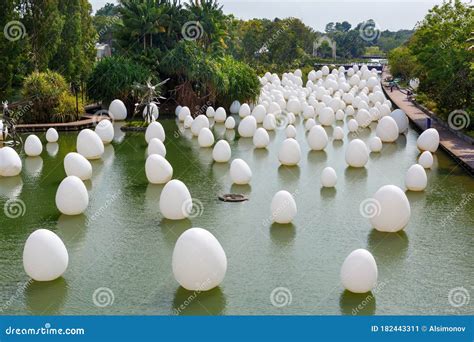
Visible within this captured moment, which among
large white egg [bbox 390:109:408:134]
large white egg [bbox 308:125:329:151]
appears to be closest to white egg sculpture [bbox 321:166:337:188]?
large white egg [bbox 308:125:329:151]

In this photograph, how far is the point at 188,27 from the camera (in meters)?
42.0

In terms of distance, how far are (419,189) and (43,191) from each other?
12.2m

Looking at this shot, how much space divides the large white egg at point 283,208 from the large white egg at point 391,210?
2120 millimetres

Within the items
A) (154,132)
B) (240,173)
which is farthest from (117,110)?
(240,173)

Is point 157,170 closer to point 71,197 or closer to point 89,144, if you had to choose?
point 71,197

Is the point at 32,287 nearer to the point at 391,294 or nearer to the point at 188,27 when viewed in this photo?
the point at 391,294

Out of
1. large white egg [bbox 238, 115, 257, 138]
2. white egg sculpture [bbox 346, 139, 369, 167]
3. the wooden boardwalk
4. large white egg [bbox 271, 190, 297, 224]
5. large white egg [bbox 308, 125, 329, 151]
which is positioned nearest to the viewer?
large white egg [bbox 271, 190, 297, 224]

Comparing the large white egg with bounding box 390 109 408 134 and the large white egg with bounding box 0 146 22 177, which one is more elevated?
the large white egg with bounding box 390 109 408 134

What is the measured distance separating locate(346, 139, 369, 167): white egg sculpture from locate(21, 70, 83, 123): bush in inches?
692

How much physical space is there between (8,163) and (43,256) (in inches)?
410

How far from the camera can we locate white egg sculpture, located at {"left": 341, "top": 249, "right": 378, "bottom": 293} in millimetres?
11633

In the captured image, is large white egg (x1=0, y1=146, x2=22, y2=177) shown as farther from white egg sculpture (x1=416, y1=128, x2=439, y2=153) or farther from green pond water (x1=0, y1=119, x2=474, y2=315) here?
white egg sculpture (x1=416, y1=128, x2=439, y2=153)

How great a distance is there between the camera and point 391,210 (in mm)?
15141

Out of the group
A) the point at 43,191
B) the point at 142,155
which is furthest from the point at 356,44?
the point at 43,191
